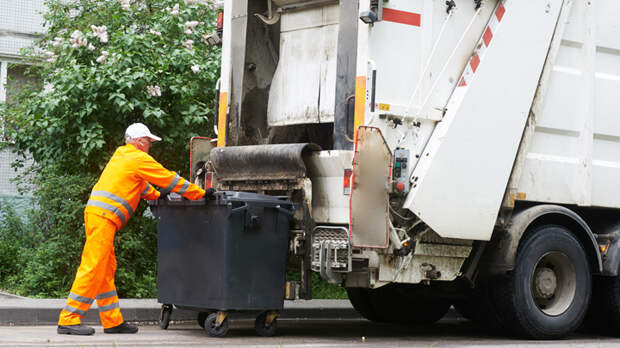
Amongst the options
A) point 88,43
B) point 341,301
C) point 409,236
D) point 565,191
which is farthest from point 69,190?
point 565,191

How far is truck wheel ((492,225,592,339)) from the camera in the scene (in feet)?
23.0

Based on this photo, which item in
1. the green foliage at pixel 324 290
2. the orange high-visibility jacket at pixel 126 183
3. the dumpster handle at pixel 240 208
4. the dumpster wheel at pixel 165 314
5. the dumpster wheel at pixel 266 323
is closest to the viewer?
the dumpster handle at pixel 240 208

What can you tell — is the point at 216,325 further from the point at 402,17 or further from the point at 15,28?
the point at 15,28

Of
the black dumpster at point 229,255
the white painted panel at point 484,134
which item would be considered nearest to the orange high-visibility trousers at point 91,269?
the black dumpster at point 229,255

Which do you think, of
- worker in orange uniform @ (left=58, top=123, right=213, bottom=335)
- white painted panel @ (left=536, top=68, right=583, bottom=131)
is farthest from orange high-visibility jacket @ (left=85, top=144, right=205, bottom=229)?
white painted panel @ (left=536, top=68, right=583, bottom=131)

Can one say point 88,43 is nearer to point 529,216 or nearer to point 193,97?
point 193,97

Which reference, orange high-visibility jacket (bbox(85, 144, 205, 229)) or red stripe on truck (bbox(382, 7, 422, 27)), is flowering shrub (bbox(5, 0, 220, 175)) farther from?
red stripe on truck (bbox(382, 7, 422, 27))

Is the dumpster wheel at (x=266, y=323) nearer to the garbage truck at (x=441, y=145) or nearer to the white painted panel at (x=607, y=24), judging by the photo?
the garbage truck at (x=441, y=145)

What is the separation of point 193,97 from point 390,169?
12.0 feet

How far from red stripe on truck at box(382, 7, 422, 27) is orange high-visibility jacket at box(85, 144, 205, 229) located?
1.75 metres

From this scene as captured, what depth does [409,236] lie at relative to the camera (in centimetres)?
665

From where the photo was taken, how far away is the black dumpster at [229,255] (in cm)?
647

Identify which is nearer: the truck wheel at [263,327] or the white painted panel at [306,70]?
the truck wheel at [263,327]

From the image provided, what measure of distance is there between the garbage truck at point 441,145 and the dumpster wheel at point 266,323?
0.79 ft
